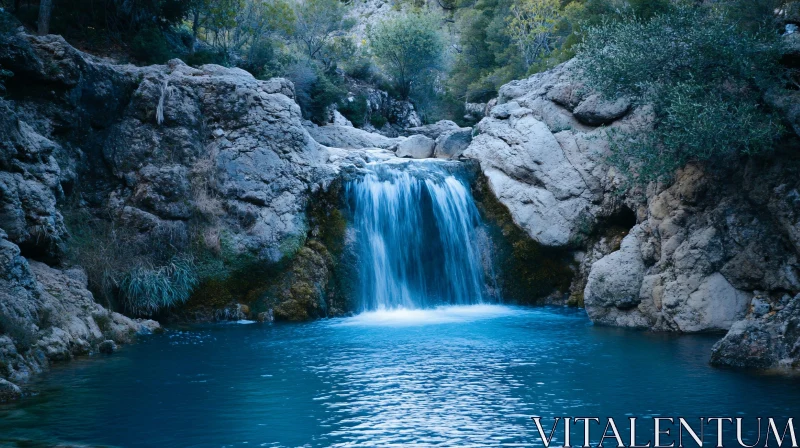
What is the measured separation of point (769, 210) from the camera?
1652 cm

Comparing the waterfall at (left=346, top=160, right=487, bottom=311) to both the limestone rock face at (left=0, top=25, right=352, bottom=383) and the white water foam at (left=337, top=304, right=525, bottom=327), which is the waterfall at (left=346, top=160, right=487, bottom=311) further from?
the limestone rock face at (left=0, top=25, right=352, bottom=383)

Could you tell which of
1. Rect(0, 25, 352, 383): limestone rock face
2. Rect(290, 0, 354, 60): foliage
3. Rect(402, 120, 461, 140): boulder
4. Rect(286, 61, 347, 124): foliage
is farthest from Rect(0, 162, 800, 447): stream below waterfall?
Rect(290, 0, 354, 60): foliage

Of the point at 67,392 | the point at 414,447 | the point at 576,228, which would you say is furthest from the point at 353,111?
the point at 414,447

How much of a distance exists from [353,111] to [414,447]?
2930cm

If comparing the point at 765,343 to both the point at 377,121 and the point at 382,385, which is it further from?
Result: the point at 377,121

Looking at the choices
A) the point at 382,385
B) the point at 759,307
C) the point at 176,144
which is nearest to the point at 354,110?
the point at 176,144

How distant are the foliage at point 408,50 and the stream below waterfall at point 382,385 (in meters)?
26.0

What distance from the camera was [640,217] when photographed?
2005cm

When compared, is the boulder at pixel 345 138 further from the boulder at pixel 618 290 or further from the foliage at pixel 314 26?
the foliage at pixel 314 26

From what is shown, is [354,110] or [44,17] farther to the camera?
[354,110]

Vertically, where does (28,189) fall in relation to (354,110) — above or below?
below

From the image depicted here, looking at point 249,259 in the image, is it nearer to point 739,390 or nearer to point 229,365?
point 229,365

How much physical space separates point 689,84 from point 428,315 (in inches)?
356

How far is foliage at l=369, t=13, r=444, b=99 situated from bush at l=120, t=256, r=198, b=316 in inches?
1054
